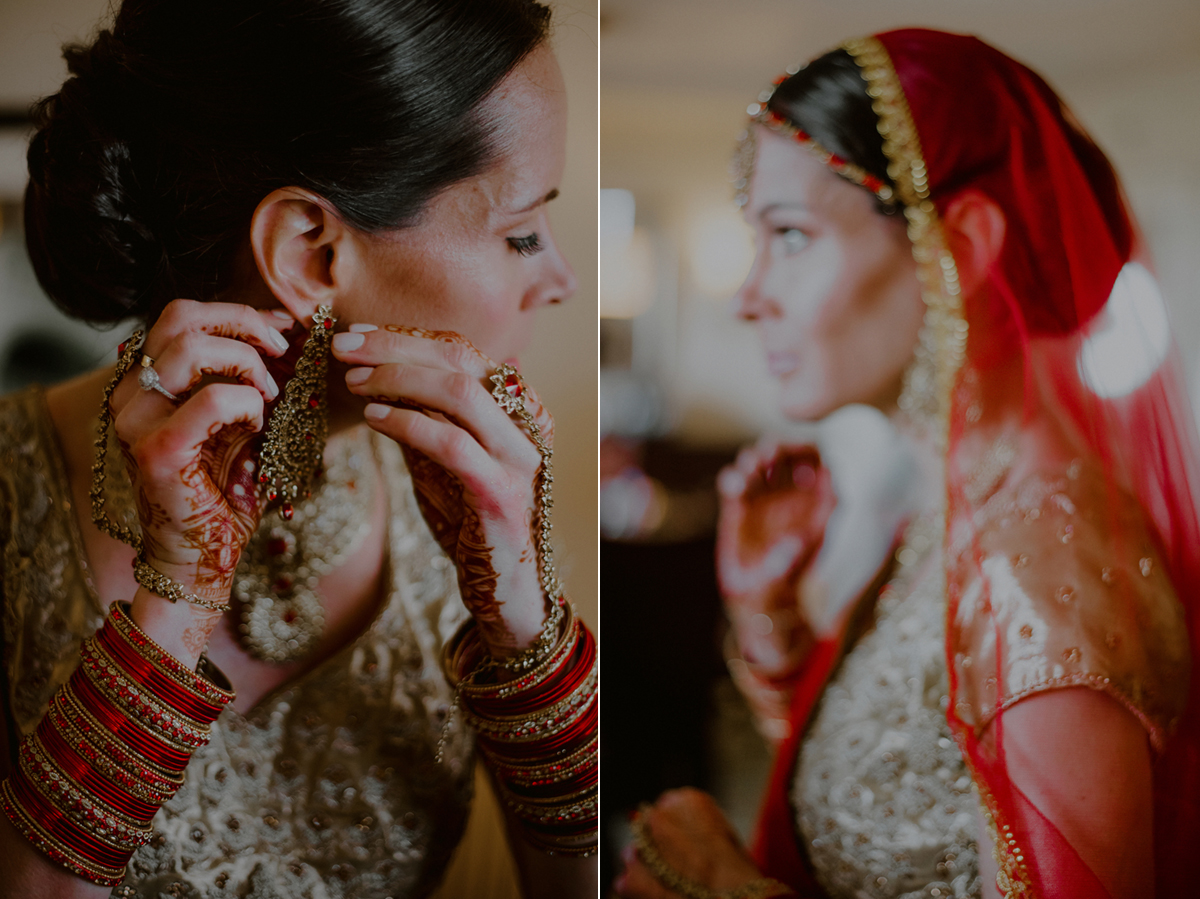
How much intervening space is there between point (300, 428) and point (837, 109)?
0.77m

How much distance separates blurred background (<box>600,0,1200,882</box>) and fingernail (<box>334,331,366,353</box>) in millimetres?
311

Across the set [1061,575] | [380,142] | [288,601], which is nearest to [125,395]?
[288,601]

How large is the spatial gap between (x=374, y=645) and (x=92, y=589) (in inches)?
14.0

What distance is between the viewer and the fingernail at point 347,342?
953mm

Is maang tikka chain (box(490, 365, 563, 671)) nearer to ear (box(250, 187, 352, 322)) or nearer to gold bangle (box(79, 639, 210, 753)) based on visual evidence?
ear (box(250, 187, 352, 322))

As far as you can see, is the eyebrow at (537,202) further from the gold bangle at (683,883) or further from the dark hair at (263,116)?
the gold bangle at (683,883)

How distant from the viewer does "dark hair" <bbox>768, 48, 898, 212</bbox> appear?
3.28 ft

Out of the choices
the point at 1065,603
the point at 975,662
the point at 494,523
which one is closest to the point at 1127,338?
the point at 1065,603

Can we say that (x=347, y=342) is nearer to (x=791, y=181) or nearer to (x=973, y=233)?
(x=791, y=181)

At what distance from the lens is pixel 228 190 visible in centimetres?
95

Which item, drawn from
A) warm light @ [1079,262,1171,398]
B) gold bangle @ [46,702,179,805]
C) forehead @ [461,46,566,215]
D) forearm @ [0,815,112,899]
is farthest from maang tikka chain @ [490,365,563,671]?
warm light @ [1079,262,1171,398]

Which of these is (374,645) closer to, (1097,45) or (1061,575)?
(1061,575)

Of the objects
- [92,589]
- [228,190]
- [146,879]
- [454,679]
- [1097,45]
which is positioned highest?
[1097,45]

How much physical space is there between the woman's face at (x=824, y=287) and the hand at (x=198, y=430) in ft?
1.98
